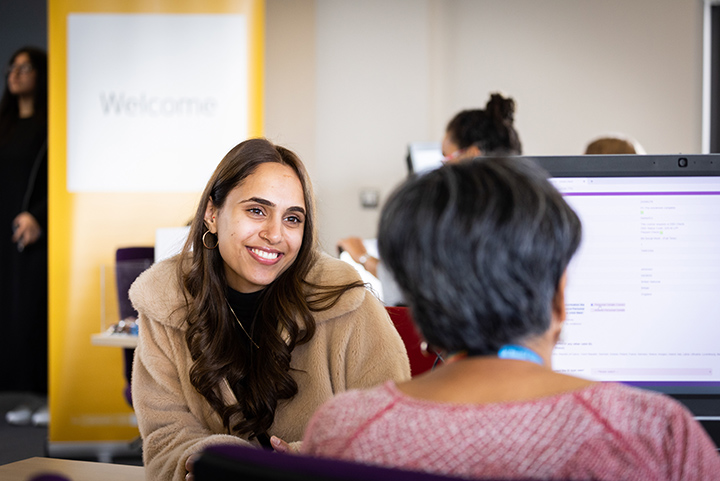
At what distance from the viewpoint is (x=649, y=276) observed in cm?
119

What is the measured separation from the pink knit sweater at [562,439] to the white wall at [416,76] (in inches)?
204

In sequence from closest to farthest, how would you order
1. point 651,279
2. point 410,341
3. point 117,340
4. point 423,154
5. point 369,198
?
point 651,279, point 410,341, point 117,340, point 423,154, point 369,198

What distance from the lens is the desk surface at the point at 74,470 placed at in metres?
1.22

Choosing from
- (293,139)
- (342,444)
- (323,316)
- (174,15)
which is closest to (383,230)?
(342,444)

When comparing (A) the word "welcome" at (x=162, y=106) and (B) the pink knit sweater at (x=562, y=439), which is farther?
(A) the word "welcome" at (x=162, y=106)

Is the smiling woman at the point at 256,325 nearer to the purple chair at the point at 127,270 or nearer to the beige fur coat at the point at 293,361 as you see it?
the beige fur coat at the point at 293,361

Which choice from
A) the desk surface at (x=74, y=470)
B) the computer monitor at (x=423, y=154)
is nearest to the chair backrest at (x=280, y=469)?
the desk surface at (x=74, y=470)

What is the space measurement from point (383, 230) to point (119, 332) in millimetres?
3288

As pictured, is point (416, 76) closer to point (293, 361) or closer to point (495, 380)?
point (293, 361)

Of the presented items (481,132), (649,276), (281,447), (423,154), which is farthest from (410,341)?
(423,154)

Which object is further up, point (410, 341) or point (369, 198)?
point (369, 198)

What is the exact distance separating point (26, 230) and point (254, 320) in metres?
3.95

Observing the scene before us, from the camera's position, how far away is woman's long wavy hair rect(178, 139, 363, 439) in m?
1.66

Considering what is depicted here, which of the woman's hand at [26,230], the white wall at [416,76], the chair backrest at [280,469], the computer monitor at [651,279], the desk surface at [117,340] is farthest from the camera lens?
the white wall at [416,76]
